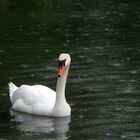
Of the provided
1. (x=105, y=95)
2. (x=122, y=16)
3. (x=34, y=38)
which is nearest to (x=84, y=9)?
(x=122, y=16)

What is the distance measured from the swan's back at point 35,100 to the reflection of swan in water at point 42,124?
16 cm

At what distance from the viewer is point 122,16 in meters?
35.0

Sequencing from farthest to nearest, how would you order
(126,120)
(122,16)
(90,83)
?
(122,16)
(90,83)
(126,120)

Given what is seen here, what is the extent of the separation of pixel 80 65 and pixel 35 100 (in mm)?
4932

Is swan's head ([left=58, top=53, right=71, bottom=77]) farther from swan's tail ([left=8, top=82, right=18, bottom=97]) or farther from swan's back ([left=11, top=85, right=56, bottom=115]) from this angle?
→ swan's tail ([left=8, top=82, right=18, bottom=97])

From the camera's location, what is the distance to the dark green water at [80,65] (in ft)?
48.4

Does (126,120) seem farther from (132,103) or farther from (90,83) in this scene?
(90,83)

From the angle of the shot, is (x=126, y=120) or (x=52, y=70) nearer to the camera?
(x=126, y=120)

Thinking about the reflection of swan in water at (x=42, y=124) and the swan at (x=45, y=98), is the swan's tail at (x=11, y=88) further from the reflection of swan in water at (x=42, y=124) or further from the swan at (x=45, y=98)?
the reflection of swan in water at (x=42, y=124)

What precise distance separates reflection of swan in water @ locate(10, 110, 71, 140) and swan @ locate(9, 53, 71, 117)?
0.16 metres

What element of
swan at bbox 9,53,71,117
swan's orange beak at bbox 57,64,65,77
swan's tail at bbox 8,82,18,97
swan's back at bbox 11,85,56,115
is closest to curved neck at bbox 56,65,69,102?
swan at bbox 9,53,71,117

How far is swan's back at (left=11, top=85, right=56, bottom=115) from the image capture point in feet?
53.8

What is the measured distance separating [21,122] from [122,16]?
2010cm

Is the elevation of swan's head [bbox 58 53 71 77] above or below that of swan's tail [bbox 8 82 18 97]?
above
